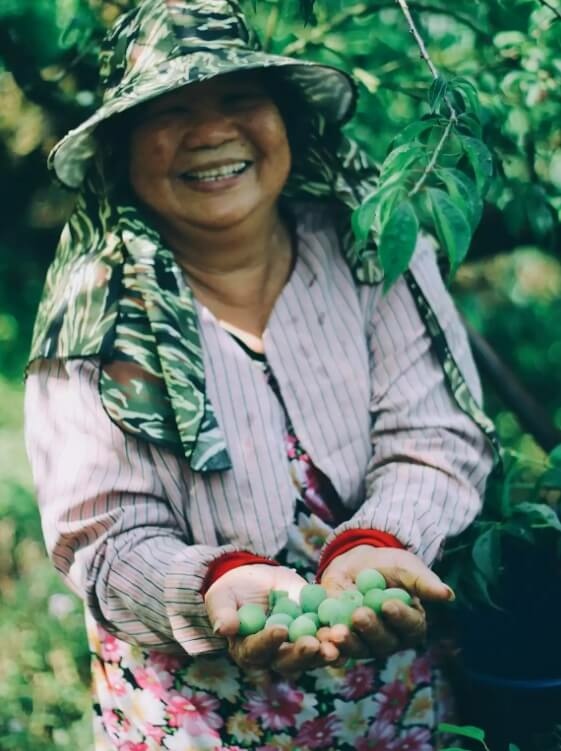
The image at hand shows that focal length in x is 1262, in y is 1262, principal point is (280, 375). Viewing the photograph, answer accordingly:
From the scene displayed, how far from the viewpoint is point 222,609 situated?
60.7 inches

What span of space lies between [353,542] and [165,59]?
2.43 ft

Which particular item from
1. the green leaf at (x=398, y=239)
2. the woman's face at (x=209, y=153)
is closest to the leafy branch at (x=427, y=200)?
the green leaf at (x=398, y=239)

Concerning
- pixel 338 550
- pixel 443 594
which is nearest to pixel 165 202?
pixel 338 550

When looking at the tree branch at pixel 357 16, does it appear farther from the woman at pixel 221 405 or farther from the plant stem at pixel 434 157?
the plant stem at pixel 434 157

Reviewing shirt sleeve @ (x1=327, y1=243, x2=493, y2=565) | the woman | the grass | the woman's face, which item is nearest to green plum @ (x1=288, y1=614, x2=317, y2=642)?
the woman

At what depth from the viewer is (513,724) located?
6.17ft

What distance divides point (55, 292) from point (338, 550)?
59 centimetres

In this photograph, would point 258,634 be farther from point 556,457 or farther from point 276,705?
point 556,457

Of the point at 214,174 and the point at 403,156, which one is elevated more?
the point at 403,156

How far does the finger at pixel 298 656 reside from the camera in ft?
4.90

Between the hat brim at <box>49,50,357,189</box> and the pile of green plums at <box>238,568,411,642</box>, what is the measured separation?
716mm

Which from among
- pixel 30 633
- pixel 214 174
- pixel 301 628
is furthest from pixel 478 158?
pixel 30 633

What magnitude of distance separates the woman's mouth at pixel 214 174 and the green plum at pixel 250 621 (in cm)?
64

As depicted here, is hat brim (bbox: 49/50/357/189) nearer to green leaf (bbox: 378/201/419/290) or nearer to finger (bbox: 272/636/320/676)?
green leaf (bbox: 378/201/419/290)
